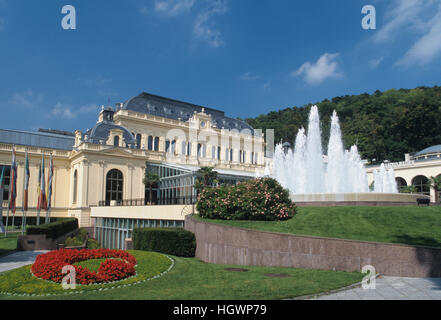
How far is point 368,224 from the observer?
54.5ft

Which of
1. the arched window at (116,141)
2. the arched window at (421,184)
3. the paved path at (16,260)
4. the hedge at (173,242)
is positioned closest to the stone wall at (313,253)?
the hedge at (173,242)

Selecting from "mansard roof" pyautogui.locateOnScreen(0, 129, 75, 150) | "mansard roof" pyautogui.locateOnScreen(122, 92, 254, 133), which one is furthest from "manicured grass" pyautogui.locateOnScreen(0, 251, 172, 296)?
"mansard roof" pyautogui.locateOnScreen(122, 92, 254, 133)

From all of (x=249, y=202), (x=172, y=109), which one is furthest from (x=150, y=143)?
(x=249, y=202)

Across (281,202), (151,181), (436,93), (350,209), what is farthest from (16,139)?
(436,93)

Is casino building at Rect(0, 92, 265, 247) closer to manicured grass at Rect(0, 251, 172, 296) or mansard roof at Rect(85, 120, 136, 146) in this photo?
mansard roof at Rect(85, 120, 136, 146)

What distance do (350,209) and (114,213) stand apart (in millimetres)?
25611

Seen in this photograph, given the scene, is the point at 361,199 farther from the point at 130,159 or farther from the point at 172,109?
the point at 172,109

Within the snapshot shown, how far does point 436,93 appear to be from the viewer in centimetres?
7994

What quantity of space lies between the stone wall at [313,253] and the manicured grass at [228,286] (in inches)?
32.0

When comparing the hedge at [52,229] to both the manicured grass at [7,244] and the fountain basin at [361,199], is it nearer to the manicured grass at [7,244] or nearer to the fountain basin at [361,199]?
the manicured grass at [7,244]

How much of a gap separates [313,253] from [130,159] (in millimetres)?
36498

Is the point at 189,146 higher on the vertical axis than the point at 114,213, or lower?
higher

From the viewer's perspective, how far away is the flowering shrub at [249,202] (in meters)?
20.1
